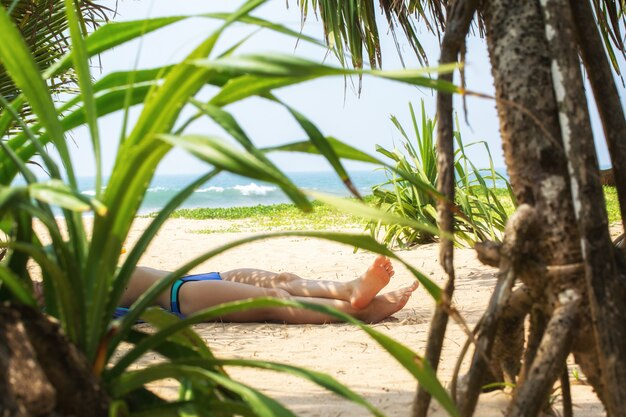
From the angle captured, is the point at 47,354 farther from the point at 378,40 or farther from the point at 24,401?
the point at 378,40

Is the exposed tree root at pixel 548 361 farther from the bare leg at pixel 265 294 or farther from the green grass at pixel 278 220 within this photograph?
the green grass at pixel 278 220

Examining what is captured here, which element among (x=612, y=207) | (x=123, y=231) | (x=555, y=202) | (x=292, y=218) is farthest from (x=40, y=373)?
(x=292, y=218)

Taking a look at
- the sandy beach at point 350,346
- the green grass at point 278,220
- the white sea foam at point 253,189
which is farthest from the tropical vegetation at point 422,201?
the white sea foam at point 253,189

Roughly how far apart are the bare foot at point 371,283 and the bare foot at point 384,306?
1.8 inches

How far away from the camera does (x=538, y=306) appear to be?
1.41 metres

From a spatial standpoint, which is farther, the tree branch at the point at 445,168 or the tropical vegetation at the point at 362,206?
the tree branch at the point at 445,168

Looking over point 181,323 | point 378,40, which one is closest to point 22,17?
point 378,40

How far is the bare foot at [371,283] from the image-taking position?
302 cm

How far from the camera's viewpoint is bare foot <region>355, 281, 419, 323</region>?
10.4 feet

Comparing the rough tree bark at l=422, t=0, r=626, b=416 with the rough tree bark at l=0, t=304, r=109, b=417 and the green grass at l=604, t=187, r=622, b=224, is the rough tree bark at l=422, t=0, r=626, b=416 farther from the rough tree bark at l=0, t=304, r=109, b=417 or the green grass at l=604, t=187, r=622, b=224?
the green grass at l=604, t=187, r=622, b=224

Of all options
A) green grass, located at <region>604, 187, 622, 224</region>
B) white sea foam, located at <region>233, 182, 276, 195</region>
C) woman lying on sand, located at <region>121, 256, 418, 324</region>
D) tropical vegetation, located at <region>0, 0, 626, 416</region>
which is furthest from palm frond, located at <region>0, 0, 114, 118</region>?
white sea foam, located at <region>233, 182, 276, 195</region>

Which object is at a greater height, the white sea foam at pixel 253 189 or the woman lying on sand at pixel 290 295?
the white sea foam at pixel 253 189

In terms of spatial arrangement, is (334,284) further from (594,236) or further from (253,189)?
(253,189)

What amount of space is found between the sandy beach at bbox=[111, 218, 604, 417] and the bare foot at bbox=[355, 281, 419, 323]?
0.05 meters
